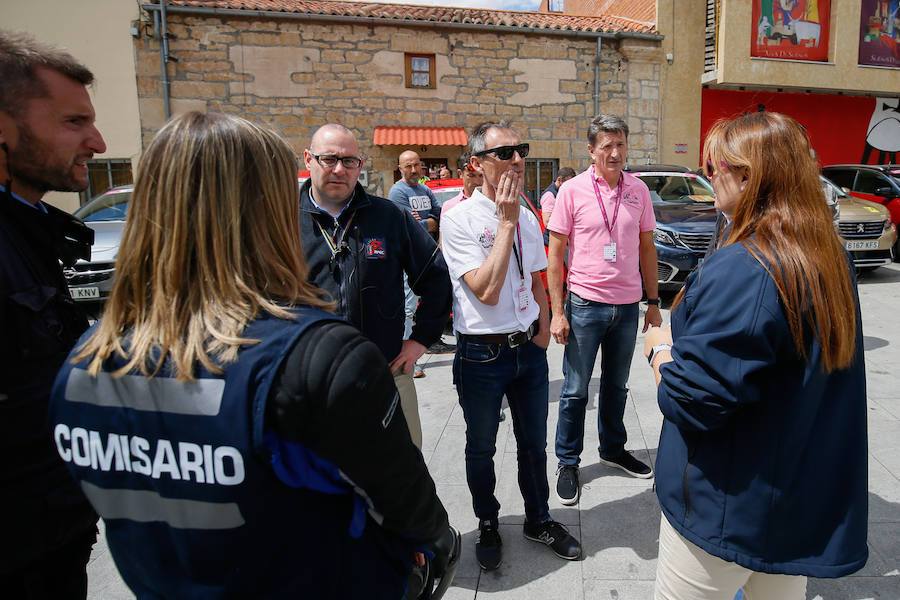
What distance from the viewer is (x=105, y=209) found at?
26.5 feet

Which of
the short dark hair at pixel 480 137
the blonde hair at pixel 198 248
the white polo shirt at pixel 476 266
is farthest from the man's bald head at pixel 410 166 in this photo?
the blonde hair at pixel 198 248

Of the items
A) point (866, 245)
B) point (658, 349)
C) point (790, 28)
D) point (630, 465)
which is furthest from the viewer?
point (790, 28)

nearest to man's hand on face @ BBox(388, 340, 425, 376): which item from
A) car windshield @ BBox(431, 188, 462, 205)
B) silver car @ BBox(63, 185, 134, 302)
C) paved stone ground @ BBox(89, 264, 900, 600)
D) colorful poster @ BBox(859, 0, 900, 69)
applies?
paved stone ground @ BBox(89, 264, 900, 600)

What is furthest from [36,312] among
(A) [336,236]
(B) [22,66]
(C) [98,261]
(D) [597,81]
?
(D) [597,81]

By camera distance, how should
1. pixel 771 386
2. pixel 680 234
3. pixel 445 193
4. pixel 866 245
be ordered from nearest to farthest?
pixel 771 386 < pixel 445 193 < pixel 680 234 < pixel 866 245

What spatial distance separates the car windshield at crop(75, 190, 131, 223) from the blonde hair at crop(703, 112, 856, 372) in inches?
316

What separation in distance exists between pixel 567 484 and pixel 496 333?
113 cm

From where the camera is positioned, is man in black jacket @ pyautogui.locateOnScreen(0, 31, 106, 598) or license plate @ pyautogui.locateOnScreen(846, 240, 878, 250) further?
license plate @ pyautogui.locateOnScreen(846, 240, 878, 250)

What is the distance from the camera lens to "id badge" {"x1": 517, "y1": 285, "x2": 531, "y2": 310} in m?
2.54

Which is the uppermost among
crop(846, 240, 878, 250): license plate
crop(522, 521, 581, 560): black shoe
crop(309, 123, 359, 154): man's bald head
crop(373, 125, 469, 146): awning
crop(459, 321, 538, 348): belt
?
crop(373, 125, 469, 146): awning

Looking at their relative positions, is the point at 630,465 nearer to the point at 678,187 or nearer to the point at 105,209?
the point at 678,187

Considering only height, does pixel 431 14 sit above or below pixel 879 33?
above

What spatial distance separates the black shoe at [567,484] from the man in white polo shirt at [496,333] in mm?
367

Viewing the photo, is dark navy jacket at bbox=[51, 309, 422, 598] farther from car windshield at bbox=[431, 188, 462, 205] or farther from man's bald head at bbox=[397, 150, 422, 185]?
car windshield at bbox=[431, 188, 462, 205]
